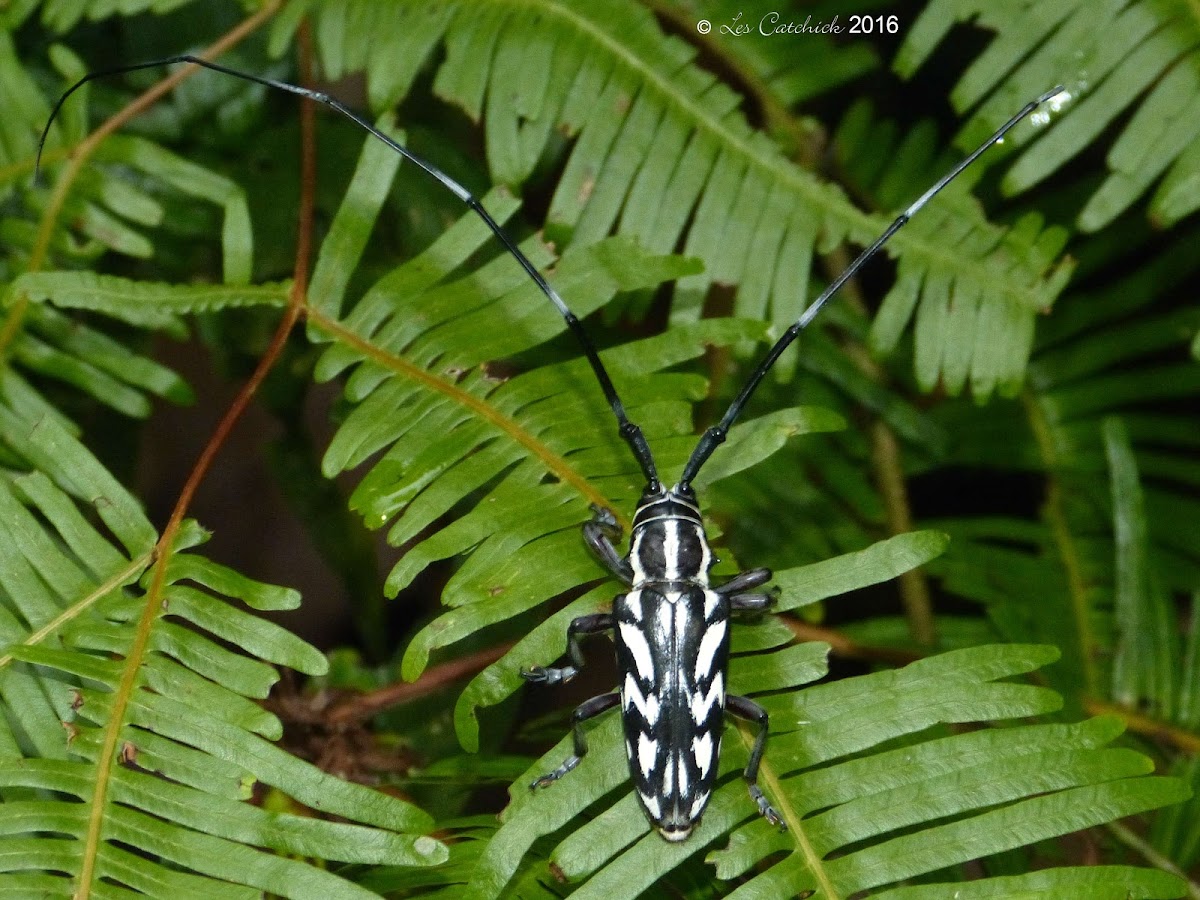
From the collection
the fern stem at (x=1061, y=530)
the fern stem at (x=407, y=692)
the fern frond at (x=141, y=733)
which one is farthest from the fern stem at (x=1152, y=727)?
the fern frond at (x=141, y=733)

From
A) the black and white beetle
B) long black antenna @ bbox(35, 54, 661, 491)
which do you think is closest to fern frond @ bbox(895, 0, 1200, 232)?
the black and white beetle

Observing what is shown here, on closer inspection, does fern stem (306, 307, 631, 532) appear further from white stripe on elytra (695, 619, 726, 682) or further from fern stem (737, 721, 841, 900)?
fern stem (737, 721, 841, 900)

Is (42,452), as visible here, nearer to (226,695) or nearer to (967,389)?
(226,695)

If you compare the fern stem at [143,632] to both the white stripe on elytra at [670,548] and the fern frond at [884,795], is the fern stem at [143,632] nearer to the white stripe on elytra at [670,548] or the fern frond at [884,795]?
the fern frond at [884,795]

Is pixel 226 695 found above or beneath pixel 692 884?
above

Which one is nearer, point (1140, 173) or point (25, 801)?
point (25, 801)

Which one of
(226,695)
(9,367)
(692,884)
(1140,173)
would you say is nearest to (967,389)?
(1140,173)

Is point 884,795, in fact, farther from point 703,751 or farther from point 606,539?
point 606,539

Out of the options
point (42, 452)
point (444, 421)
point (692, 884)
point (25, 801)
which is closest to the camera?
point (25, 801)
